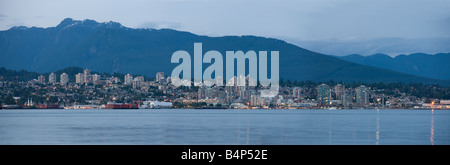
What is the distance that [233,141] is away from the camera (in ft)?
147
